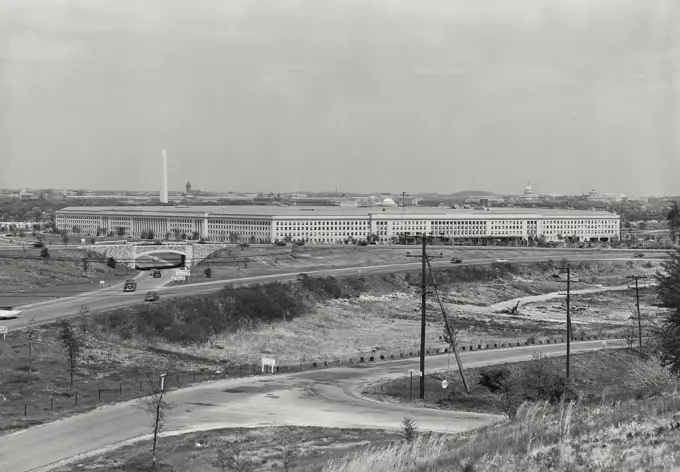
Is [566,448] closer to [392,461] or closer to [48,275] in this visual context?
[392,461]

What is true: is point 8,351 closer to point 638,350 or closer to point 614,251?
point 638,350

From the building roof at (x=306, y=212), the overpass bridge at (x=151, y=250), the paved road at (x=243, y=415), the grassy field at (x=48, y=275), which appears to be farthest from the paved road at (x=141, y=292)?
the building roof at (x=306, y=212)

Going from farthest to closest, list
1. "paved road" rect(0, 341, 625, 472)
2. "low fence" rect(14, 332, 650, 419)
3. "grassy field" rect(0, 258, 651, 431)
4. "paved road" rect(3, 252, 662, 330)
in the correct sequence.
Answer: "paved road" rect(3, 252, 662, 330) → "grassy field" rect(0, 258, 651, 431) → "low fence" rect(14, 332, 650, 419) → "paved road" rect(0, 341, 625, 472)

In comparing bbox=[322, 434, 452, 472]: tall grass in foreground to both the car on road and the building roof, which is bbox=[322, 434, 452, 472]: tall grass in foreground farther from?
the building roof

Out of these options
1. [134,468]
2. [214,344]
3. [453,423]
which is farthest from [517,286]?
[134,468]

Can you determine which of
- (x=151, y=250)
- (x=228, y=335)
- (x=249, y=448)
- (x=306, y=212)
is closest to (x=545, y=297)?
(x=151, y=250)

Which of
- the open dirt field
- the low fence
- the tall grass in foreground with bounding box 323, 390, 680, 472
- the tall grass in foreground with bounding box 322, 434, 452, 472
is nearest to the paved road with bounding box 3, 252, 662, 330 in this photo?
the open dirt field
